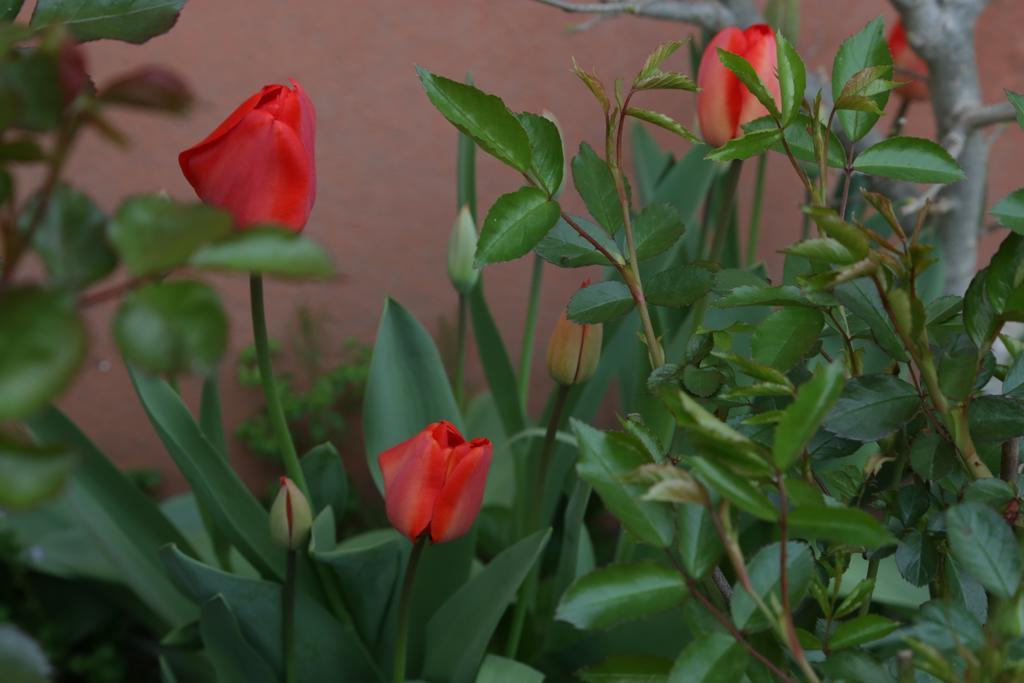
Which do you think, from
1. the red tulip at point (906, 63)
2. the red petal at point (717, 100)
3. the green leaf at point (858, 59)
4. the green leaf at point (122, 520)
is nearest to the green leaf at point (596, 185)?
the green leaf at point (858, 59)

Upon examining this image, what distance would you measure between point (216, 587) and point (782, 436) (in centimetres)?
53

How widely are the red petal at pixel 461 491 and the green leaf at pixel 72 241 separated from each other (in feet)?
1.25

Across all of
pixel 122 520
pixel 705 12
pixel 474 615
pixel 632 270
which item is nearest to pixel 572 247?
pixel 632 270

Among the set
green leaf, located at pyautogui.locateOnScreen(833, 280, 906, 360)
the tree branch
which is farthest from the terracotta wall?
green leaf, located at pyautogui.locateOnScreen(833, 280, 906, 360)

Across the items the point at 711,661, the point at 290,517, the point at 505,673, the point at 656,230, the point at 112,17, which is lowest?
the point at 505,673

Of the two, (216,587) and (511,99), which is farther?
(511,99)

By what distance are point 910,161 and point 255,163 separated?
320 mm

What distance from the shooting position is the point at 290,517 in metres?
0.66

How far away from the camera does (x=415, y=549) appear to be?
24.6 inches

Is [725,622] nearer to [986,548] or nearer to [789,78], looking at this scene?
[986,548]

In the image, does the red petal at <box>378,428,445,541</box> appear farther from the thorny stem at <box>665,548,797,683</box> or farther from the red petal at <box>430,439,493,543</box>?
the thorny stem at <box>665,548,797,683</box>

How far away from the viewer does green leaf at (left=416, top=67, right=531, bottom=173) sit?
0.39 metres

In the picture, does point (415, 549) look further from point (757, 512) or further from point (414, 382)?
point (757, 512)

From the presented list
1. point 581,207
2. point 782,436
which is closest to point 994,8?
point 581,207
